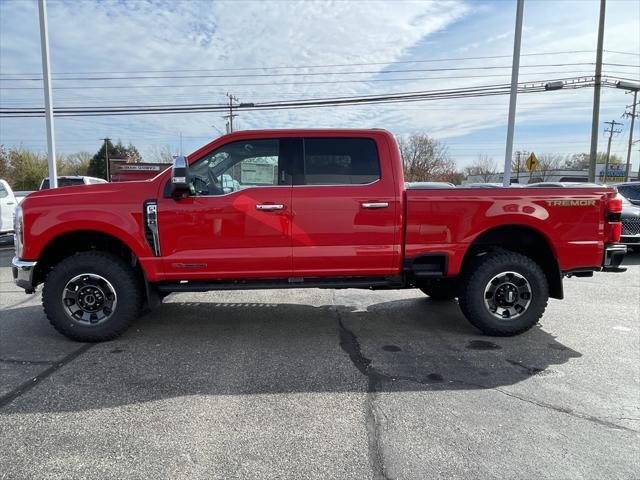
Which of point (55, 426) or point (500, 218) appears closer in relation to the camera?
point (55, 426)

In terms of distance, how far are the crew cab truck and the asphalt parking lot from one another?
1.75ft

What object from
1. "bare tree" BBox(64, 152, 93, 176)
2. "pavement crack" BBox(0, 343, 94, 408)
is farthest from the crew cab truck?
"bare tree" BBox(64, 152, 93, 176)

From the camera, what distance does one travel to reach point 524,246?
500 cm

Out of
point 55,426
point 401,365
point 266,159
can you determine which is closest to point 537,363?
point 401,365

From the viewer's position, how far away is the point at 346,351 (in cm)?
430

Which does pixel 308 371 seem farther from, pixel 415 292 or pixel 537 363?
pixel 415 292

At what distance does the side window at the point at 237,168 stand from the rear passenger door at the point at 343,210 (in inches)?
11.6

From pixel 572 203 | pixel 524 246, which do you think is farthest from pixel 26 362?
pixel 572 203

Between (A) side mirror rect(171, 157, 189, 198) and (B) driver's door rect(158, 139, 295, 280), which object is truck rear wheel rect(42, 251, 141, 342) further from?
(A) side mirror rect(171, 157, 189, 198)

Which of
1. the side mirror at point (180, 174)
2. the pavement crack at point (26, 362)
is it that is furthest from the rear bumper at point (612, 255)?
the pavement crack at point (26, 362)

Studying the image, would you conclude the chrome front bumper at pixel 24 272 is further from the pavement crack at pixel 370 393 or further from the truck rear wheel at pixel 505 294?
the truck rear wheel at pixel 505 294

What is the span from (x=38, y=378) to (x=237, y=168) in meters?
2.59

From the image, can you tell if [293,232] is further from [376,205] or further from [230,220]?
[376,205]

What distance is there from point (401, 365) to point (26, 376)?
326 centimetres
